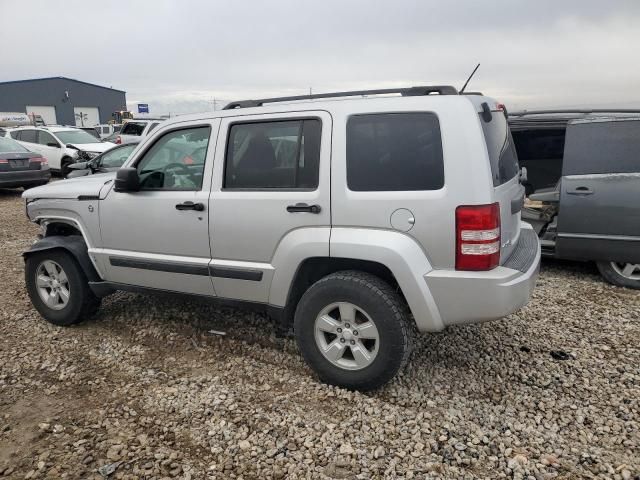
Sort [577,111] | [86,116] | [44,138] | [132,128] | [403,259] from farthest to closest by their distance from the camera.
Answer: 1. [86,116]
2. [132,128]
3. [44,138]
4. [577,111]
5. [403,259]

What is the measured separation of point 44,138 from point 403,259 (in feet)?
51.1

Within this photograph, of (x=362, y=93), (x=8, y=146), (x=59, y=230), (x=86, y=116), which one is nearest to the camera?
(x=362, y=93)

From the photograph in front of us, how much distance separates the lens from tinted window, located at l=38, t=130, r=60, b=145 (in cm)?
1478

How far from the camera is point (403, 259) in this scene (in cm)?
275

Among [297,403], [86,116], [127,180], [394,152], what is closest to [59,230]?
[127,180]

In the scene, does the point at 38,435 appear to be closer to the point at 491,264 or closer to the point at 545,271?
the point at 491,264

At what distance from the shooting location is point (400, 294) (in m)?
3.09

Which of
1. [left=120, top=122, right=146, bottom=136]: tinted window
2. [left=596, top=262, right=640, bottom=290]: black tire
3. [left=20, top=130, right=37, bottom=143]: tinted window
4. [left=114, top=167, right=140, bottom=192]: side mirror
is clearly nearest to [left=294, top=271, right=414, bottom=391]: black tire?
[left=114, top=167, right=140, bottom=192]: side mirror

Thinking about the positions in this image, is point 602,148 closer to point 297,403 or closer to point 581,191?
point 581,191

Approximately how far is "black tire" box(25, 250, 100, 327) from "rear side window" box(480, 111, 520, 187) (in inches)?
135

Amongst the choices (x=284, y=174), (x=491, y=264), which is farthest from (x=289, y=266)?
(x=491, y=264)

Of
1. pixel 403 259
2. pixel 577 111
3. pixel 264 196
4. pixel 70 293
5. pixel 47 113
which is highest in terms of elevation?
pixel 47 113

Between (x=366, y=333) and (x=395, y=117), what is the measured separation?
1.34 meters

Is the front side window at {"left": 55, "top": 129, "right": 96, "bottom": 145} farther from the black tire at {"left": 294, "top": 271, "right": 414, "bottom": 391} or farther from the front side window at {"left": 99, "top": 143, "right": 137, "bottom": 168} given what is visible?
the black tire at {"left": 294, "top": 271, "right": 414, "bottom": 391}
